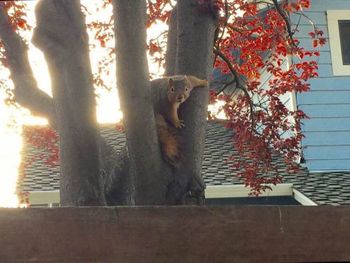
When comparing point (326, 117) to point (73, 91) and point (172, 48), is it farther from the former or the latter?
point (73, 91)

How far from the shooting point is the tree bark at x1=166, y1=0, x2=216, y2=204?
9.38ft

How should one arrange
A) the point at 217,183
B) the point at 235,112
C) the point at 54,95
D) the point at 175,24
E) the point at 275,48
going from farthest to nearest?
the point at 217,183 → the point at 275,48 → the point at 235,112 → the point at 175,24 → the point at 54,95

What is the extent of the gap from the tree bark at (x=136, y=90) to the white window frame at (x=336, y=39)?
5468mm

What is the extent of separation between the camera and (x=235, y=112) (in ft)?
15.5

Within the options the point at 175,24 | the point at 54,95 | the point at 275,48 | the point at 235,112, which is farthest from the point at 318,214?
the point at 275,48

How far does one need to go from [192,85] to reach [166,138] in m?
0.36

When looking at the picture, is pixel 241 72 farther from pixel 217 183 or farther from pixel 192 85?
pixel 192 85

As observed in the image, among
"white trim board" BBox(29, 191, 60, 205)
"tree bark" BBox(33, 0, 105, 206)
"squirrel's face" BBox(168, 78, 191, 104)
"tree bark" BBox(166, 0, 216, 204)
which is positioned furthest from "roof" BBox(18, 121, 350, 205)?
"tree bark" BBox(33, 0, 105, 206)

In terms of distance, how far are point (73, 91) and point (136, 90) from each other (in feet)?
0.98

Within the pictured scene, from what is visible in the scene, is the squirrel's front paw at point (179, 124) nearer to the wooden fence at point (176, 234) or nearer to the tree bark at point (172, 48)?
the tree bark at point (172, 48)

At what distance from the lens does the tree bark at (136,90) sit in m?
2.39

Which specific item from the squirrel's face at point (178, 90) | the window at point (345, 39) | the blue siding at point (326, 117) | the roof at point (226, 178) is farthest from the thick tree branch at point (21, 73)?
the window at point (345, 39)

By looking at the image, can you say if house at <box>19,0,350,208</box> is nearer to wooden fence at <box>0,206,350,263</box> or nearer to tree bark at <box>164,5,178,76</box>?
tree bark at <box>164,5,178,76</box>

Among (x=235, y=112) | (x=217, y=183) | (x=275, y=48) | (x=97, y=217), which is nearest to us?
(x=97, y=217)
